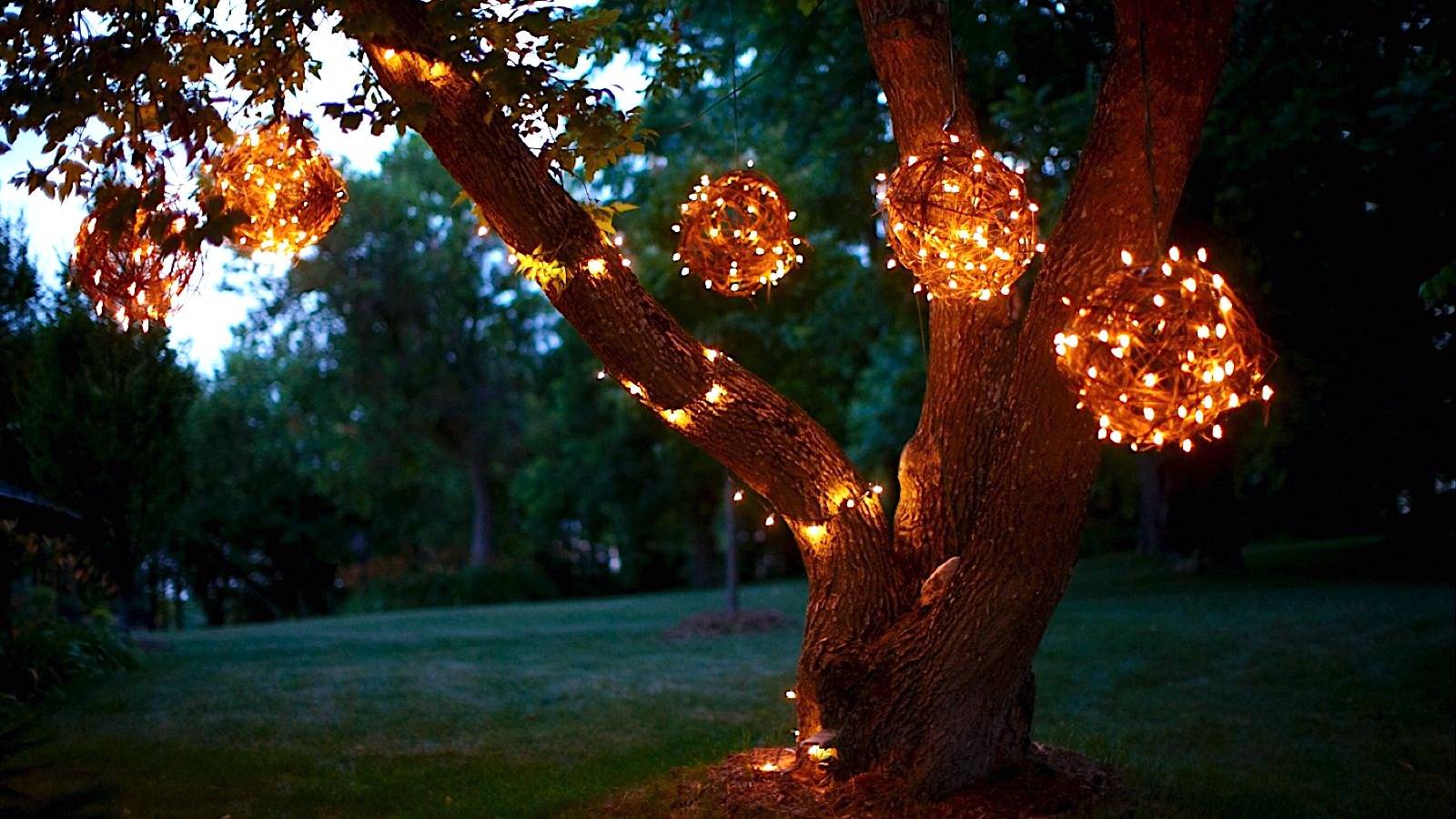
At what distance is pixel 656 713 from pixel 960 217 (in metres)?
5.74

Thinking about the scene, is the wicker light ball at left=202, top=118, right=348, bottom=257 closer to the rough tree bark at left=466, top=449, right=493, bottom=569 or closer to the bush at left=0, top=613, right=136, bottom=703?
the bush at left=0, top=613, right=136, bottom=703

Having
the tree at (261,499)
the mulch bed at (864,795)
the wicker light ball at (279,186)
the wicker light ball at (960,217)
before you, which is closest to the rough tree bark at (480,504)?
the tree at (261,499)

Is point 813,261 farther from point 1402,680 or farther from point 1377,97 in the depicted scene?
point 1402,680

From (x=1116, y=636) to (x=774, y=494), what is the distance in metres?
8.82

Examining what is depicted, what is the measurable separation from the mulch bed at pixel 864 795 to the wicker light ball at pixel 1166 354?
7.43 ft

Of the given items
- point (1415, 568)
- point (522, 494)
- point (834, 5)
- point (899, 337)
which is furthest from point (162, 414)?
point (522, 494)

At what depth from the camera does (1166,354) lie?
4.10 m

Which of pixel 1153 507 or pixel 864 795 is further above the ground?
pixel 1153 507

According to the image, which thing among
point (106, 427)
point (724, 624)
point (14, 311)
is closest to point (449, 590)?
point (724, 624)

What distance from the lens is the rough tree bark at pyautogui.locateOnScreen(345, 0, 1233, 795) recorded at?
5449mm

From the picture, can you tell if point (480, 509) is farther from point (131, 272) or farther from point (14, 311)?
point (131, 272)

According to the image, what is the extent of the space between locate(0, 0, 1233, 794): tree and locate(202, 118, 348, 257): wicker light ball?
217mm

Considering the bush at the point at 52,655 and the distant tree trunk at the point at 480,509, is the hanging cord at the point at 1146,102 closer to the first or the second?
the bush at the point at 52,655

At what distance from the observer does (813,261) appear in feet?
48.7
